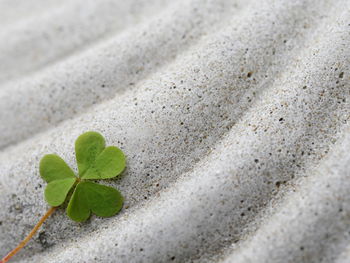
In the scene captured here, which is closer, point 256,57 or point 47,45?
point 256,57

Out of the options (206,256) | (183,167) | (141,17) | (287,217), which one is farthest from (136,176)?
(141,17)

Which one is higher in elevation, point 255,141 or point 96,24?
point 96,24

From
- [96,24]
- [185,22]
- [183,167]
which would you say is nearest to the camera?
[183,167]

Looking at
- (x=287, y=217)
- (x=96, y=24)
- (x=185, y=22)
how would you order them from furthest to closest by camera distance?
(x=96, y=24), (x=185, y=22), (x=287, y=217)

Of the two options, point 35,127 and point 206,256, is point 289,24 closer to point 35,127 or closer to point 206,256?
point 206,256

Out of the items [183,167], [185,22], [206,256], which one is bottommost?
[206,256]

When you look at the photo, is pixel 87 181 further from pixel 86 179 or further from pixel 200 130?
pixel 200 130
